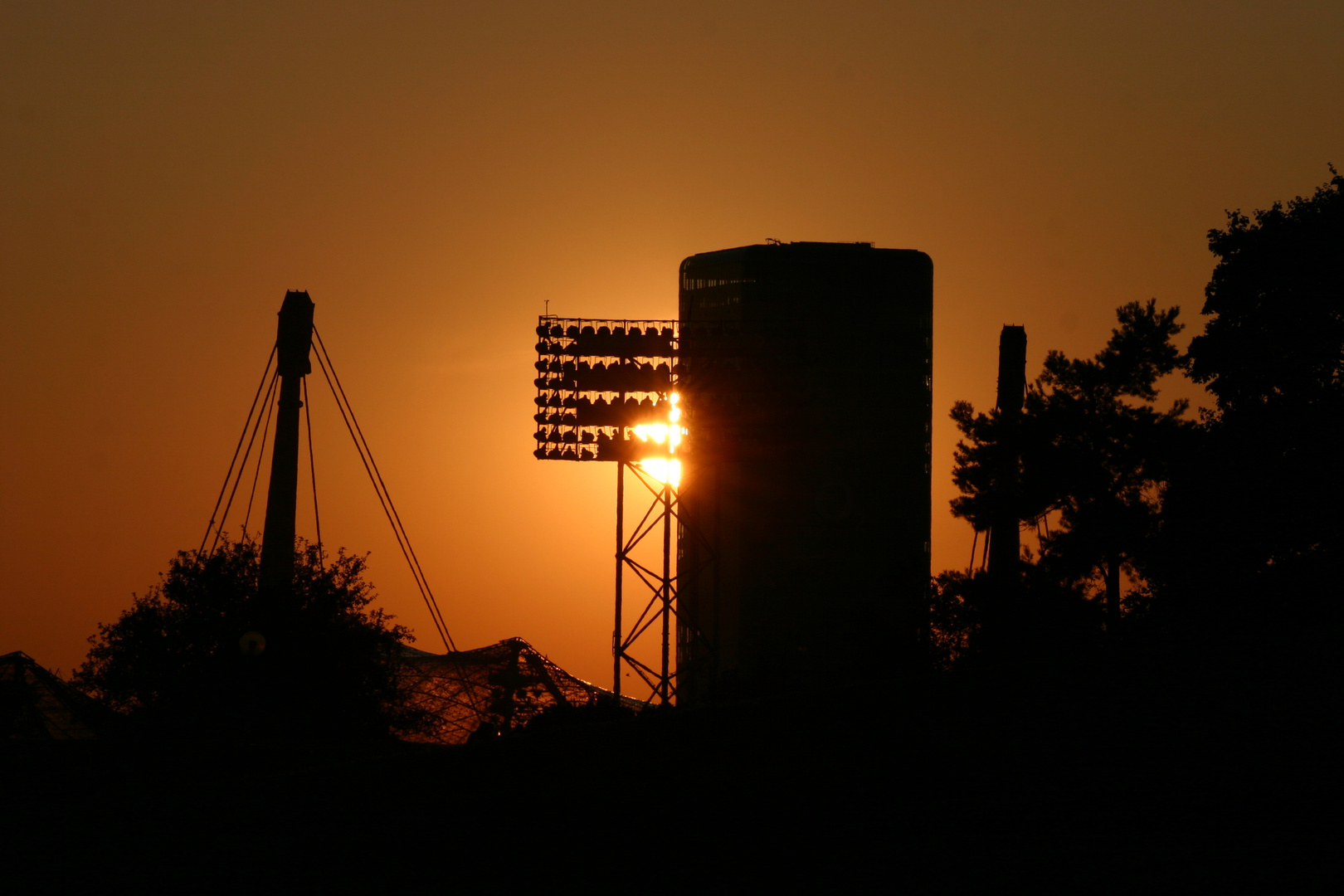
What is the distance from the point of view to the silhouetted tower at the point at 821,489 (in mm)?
72125

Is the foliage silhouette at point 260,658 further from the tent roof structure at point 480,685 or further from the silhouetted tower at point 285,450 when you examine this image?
the tent roof structure at point 480,685

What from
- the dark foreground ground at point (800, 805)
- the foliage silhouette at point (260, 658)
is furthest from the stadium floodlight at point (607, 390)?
the dark foreground ground at point (800, 805)

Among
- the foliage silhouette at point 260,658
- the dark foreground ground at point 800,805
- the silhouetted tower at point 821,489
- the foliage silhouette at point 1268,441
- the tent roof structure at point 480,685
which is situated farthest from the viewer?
the silhouetted tower at point 821,489

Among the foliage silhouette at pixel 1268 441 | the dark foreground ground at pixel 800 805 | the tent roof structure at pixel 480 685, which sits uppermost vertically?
the foliage silhouette at pixel 1268 441

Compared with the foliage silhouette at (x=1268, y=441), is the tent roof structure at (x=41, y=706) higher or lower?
lower

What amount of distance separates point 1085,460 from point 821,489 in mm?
25809

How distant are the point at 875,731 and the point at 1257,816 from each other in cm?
483

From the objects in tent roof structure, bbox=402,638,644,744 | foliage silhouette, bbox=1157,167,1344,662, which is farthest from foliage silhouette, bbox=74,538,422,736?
foliage silhouette, bbox=1157,167,1344,662

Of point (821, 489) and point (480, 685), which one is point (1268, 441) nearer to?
point (821, 489)

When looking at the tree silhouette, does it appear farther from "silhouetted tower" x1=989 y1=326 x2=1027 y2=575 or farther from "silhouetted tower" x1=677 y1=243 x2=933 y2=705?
"silhouetted tower" x1=677 y1=243 x2=933 y2=705

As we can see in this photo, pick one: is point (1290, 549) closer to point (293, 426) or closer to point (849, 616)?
point (293, 426)

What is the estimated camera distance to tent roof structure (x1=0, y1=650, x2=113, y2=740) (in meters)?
50.2

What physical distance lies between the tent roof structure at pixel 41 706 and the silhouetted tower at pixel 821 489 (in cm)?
2899

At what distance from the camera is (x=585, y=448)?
191 ft
